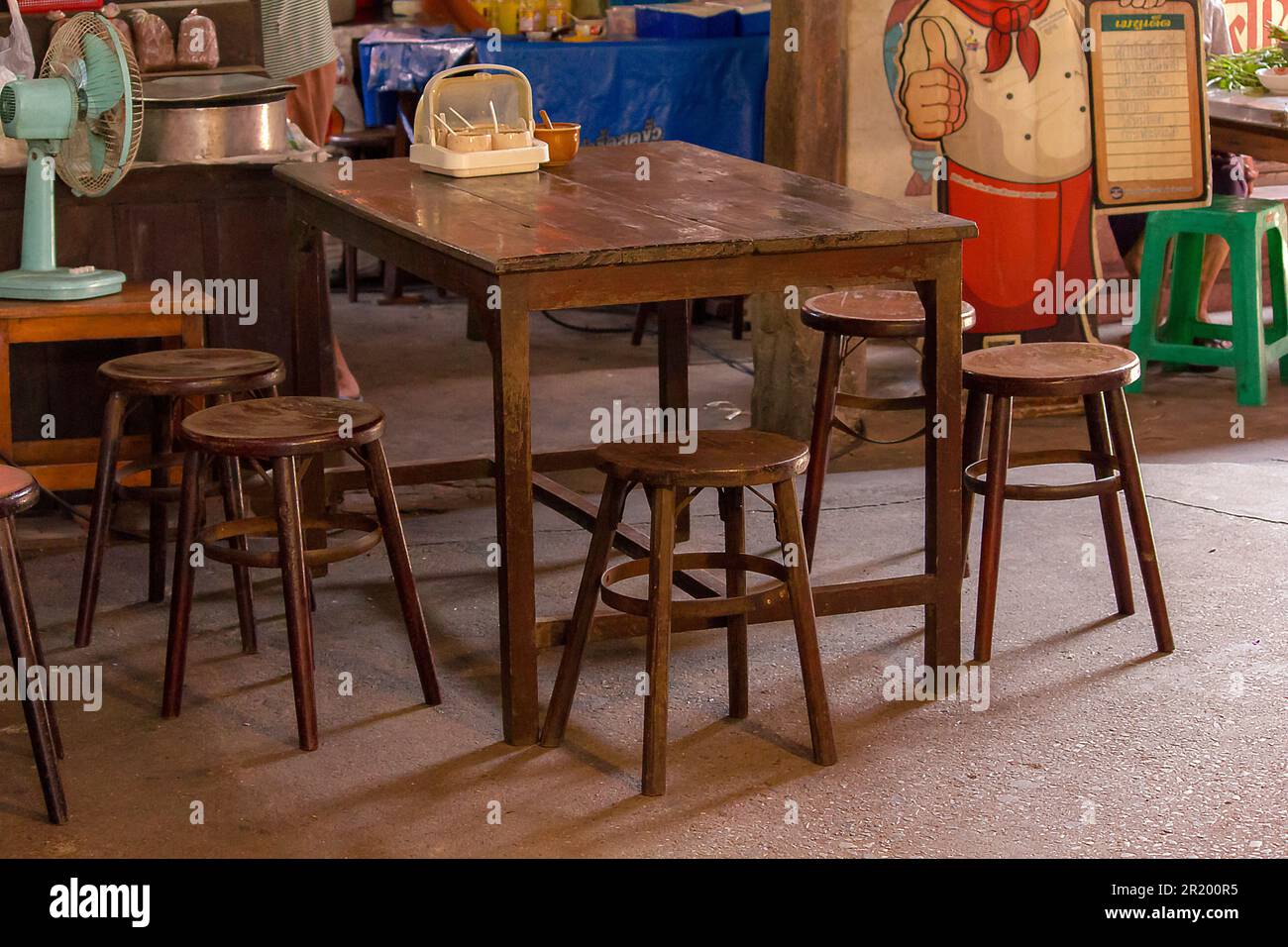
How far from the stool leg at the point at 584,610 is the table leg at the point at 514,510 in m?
0.05

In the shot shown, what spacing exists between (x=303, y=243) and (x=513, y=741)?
1.55m

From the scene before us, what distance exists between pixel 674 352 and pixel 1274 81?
3.02 meters

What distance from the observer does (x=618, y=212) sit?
354cm

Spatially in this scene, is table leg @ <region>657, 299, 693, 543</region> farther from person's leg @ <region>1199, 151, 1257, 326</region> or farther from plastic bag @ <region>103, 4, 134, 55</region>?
person's leg @ <region>1199, 151, 1257, 326</region>

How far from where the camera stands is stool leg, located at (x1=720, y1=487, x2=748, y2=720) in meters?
3.46

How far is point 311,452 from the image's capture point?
3367mm

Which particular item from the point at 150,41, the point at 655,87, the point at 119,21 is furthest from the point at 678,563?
the point at 655,87

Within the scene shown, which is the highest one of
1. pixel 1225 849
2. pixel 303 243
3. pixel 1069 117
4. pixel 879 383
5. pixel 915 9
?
pixel 915 9

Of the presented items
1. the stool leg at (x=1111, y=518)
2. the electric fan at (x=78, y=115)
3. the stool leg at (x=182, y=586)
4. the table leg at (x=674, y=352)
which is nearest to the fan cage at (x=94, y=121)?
the electric fan at (x=78, y=115)

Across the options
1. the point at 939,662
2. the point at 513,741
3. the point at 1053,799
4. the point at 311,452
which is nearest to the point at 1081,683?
the point at 939,662

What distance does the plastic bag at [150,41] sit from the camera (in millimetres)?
5254

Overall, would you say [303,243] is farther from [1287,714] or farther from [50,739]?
[1287,714]

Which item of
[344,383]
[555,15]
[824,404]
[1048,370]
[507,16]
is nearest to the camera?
[1048,370]

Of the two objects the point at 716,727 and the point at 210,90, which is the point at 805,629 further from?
the point at 210,90
